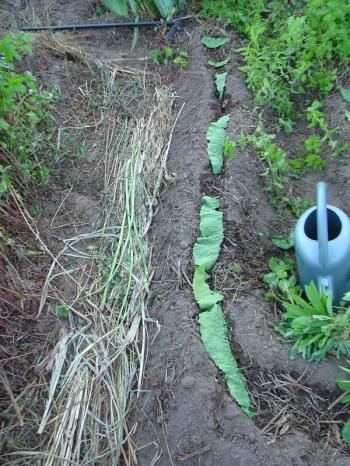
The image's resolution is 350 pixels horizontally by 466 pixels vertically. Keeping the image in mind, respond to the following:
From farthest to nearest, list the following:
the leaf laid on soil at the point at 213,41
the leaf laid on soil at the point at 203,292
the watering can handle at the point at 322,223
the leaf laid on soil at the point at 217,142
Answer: the leaf laid on soil at the point at 213,41
the leaf laid on soil at the point at 217,142
the leaf laid on soil at the point at 203,292
the watering can handle at the point at 322,223

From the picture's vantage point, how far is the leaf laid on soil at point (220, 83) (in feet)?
9.16

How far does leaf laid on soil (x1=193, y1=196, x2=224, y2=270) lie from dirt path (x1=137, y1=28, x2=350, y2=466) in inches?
1.4

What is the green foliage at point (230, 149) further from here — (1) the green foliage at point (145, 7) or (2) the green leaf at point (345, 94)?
(1) the green foliage at point (145, 7)

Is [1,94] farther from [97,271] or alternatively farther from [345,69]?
[345,69]

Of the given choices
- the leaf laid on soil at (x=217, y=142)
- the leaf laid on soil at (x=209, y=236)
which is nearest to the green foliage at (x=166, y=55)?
the leaf laid on soil at (x=217, y=142)

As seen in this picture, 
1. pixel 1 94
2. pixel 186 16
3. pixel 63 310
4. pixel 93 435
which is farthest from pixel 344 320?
pixel 186 16

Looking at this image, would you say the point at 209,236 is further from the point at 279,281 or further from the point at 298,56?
the point at 298,56

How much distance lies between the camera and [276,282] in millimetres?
2088

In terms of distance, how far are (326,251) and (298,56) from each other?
145cm

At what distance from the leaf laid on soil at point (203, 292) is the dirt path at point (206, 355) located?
37mm

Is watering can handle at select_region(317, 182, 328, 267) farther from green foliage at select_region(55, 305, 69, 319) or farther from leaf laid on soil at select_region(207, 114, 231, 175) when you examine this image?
green foliage at select_region(55, 305, 69, 319)

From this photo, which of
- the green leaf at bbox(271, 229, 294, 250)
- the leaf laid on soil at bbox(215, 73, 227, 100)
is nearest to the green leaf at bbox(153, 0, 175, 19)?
the leaf laid on soil at bbox(215, 73, 227, 100)

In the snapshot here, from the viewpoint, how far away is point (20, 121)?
2588 mm

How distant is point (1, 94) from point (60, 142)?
1.43 feet
